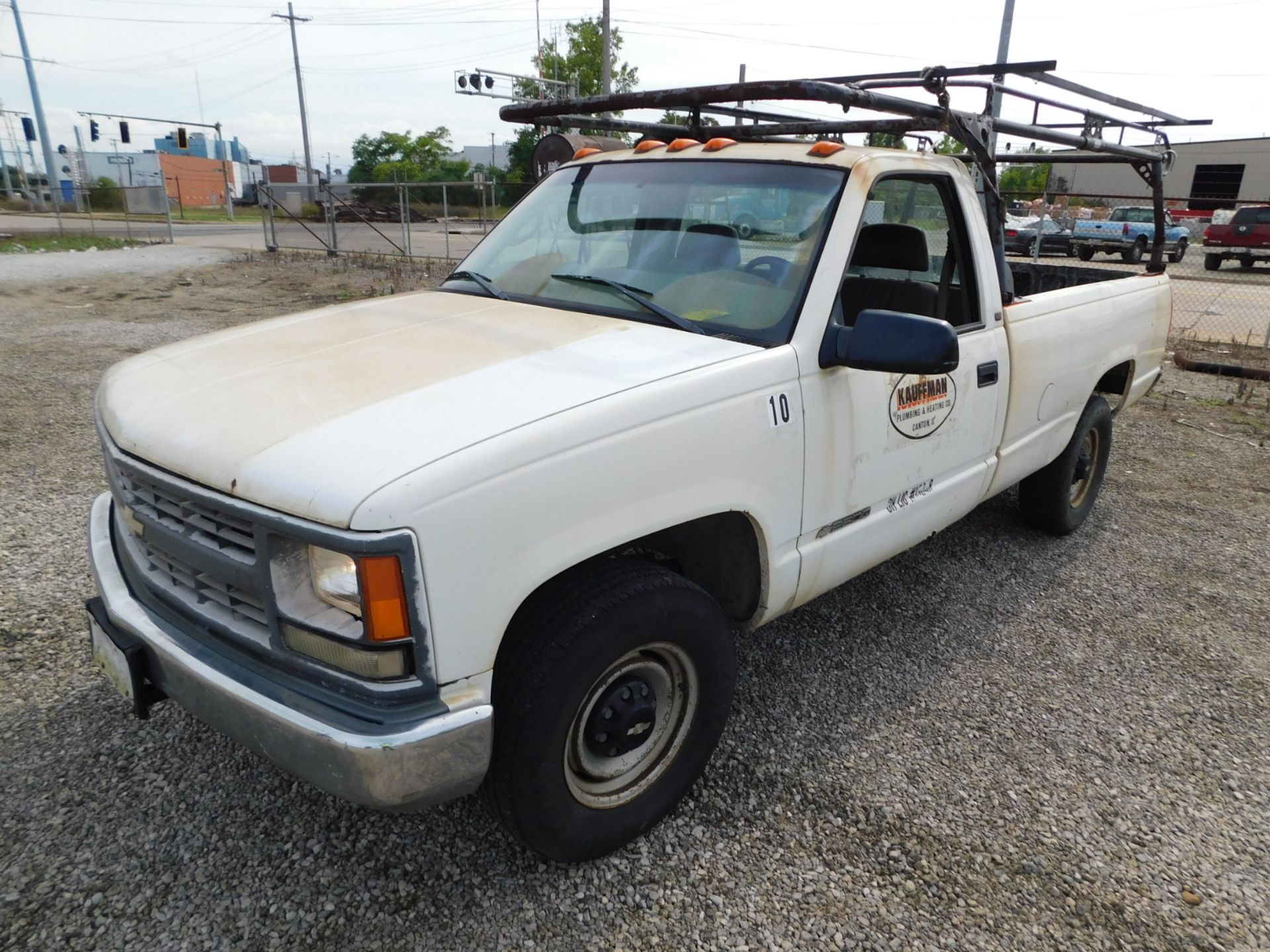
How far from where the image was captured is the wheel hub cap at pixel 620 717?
2.30 m

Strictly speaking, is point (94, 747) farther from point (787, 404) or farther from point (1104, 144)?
point (1104, 144)

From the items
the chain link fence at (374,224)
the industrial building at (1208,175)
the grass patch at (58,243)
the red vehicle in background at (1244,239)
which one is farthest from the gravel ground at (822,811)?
the industrial building at (1208,175)

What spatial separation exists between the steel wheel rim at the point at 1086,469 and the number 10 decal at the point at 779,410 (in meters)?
2.88

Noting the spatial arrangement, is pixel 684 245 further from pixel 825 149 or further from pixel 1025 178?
pixel 1025 178

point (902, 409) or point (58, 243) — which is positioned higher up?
point (902, 409)

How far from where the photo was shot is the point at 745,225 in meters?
2.88

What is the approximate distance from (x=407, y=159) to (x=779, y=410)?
73401mm

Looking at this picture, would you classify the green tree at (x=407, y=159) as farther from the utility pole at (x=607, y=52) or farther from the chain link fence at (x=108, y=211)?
the utility pole at (x=607, y=52)

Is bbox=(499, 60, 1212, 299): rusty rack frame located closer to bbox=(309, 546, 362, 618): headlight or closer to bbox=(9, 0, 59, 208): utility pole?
bbox=(309, 546, 362, 618): headlight

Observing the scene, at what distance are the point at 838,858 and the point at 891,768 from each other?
48cm

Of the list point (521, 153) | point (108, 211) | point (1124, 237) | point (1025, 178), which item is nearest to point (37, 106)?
point (108, 211)

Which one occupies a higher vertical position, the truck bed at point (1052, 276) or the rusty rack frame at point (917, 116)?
the rusty rack frame at point (917, 116)

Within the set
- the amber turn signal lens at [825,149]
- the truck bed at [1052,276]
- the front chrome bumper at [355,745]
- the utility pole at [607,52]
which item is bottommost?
the front chrome bumper at [355,745]

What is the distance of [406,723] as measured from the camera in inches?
71.9
